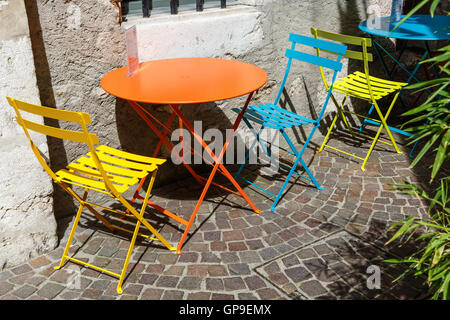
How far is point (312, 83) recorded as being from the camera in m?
5.27

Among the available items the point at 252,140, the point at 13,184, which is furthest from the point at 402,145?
the point at 13,184

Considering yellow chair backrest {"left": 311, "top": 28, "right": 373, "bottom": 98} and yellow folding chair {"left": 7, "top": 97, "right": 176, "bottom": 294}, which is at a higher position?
yellow chair backrest {"left": 311, "top": 28, "right": 373, "bottom": 98}

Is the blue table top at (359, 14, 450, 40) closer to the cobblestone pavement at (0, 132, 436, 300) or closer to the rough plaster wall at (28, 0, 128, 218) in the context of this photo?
the cobblestone pavement at (0, 132, 436, 300)

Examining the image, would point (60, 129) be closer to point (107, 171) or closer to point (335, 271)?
point (107, 171)

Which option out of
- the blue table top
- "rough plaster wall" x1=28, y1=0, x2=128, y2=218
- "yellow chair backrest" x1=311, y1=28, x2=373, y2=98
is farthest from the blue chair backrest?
"rough plaster wall" x1=28, y1=0, x2=128, y2=218

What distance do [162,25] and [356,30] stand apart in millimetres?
2409

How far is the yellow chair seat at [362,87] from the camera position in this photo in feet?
15.6

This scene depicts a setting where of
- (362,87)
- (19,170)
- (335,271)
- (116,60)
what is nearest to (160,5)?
(116,60)

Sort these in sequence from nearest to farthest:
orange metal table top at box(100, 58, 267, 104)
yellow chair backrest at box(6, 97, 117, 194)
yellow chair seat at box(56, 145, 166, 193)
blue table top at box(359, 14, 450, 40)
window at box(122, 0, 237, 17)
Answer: yellow chair backrest at box(6, 97, 117, 194)
yellow chair seat at box(56, 145, 166, 193)
orange metal table top at box(100, 58, 267, 104)
window at box(122, 0, 237, 17)
blue table top at box(359, 14, 450, 40)

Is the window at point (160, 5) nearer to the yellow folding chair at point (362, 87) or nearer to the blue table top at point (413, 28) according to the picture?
the yellow folding chair at point (362, 87)

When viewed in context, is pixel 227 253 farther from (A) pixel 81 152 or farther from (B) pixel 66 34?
(B) pixel 66 34

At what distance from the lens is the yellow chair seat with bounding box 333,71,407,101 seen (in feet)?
15.6

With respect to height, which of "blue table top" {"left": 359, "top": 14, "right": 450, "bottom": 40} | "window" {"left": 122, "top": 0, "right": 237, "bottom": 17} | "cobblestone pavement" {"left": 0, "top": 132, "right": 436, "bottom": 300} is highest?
"window" {"left": 122, "top": 0, "right": 237, "bottom": 17}

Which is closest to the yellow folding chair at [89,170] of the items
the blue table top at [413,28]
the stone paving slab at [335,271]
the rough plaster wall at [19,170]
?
the rough plaster wall at [19,170]
